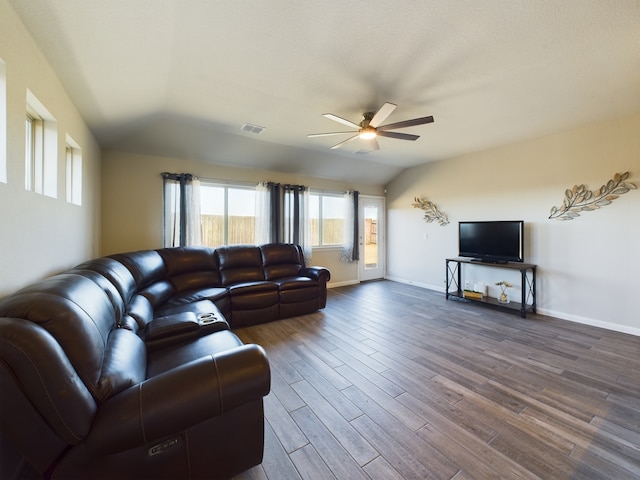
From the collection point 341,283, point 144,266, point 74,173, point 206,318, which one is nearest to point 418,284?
point 341,283

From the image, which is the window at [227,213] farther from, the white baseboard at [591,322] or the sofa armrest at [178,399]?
the white baseboard at [591,322]

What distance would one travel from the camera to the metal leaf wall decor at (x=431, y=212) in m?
5.34

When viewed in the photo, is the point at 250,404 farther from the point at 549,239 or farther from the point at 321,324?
the point at 549,239

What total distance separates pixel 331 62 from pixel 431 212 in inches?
165

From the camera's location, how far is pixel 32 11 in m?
1.38

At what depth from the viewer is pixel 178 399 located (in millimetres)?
1142

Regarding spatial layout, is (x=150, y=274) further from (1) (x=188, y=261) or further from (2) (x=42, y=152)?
(2) (x=42, y=152)

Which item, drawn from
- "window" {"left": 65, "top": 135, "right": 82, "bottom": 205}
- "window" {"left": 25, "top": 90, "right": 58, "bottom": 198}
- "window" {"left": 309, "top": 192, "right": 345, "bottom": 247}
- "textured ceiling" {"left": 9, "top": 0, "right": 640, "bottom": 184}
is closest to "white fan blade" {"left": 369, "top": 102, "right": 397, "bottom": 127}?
"textured ceiling" {"left": 9, "top": 0, "right": 640, "bottom": 184}

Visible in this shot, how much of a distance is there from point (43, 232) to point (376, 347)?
3109 mm

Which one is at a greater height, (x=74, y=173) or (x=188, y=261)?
(x=74, y=173)

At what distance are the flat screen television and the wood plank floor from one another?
1082 mm

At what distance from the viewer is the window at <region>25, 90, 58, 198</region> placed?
1899 mm

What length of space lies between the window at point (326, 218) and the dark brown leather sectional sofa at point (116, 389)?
155 inches

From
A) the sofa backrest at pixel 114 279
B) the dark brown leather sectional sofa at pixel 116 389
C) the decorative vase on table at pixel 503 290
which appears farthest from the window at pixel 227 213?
the decorative vase on table at pixel 503 290
